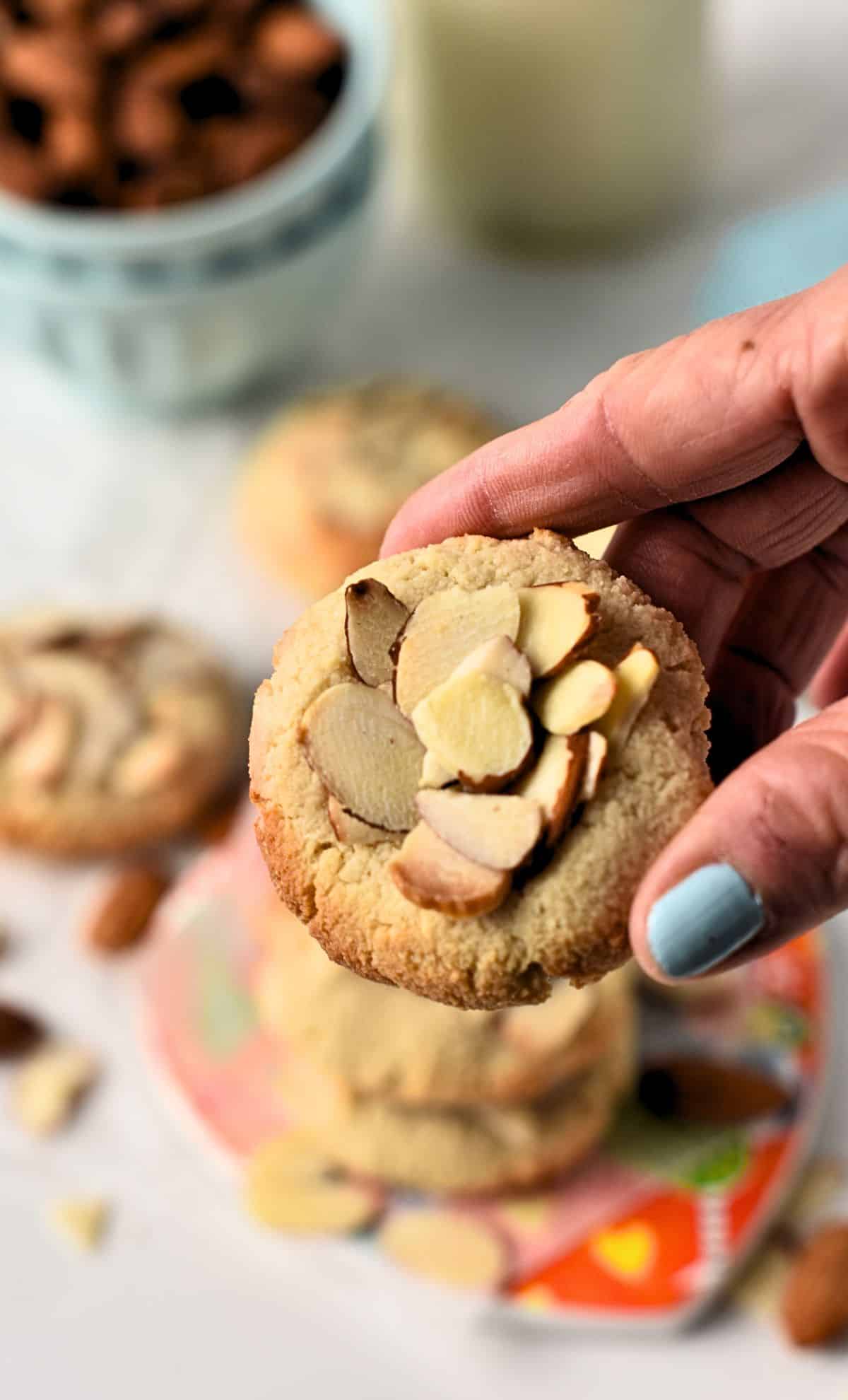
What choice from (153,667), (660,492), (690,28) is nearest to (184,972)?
(153,667)

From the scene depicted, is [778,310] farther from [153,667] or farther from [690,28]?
[690,28]

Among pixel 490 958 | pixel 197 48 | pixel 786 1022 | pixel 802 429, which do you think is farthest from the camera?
pixel 197 48

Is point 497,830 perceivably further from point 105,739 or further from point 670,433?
point 105,739

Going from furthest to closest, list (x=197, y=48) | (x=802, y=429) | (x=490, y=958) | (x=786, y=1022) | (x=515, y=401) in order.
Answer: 1. (x=515, y=401)
2. (x=197, y=48)
3. (x=786, y=1022)
4. (x=802, y=429)
5. (x=490, y=958)

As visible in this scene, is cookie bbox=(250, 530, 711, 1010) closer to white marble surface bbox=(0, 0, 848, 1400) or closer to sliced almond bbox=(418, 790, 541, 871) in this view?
sliced almond bbox=(418, 790, 541, 871)

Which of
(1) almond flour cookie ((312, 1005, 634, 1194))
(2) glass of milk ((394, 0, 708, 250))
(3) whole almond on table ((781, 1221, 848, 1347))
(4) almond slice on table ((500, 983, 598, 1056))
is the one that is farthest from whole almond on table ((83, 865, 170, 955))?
(2) glass of milk ((394, 0, 708, 250))

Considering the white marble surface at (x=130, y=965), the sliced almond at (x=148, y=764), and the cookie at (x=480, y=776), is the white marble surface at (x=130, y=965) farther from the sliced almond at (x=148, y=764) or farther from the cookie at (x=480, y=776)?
the cookie at (x=480, y=776)
